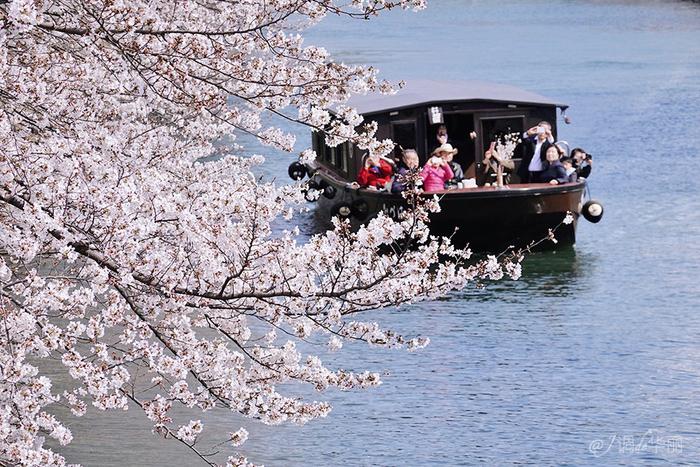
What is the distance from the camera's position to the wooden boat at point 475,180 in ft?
88.9

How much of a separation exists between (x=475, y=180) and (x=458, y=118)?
1.41 m

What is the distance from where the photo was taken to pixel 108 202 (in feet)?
26.8

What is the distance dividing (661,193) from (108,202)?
1148 inches

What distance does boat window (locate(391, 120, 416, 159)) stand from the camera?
92.7ft

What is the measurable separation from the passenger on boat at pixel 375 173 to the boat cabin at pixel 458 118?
0.54 m

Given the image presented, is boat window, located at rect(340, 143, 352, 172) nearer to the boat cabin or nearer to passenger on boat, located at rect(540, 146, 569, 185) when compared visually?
the boat cabin

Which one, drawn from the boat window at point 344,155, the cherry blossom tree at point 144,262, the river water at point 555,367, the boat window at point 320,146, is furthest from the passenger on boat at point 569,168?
the cherry blossom tree at point 144,262

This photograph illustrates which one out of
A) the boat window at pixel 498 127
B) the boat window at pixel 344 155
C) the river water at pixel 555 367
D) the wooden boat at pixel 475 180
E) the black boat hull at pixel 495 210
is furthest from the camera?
the boat window at pixel 344 155

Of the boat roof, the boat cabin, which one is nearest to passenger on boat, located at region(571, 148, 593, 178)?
the boat roof

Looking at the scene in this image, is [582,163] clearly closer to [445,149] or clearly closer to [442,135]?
[442,135]

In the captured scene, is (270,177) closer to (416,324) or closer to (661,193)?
(661,193)

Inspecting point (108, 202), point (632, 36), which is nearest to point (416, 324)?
point (108, 202)

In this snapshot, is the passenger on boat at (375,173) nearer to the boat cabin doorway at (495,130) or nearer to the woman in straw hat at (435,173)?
the woman in straw hat at (435,173)

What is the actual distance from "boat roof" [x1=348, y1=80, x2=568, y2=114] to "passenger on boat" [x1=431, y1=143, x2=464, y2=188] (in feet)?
3.68
